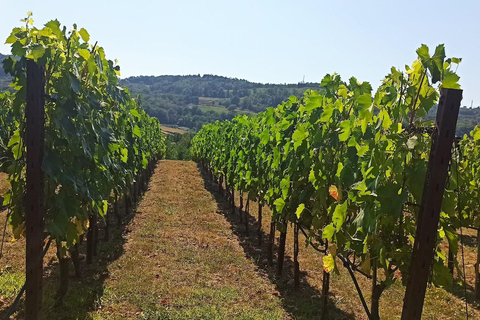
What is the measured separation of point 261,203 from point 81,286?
5.15 meters

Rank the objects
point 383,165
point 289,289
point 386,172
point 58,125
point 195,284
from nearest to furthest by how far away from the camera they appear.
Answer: point 383,165, point 386,172, point 58,125, point 195,284, point 289,289

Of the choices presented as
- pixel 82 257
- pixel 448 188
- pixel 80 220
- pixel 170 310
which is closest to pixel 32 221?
pixel 80 220

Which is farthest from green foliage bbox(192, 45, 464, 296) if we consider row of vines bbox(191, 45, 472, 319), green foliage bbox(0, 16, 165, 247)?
green foliage bbox(0, 16, 165, 247)

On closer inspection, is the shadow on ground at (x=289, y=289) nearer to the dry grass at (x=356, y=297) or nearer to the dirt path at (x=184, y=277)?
the dry grass at (x=356, y=297)

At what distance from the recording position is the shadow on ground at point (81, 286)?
630cm

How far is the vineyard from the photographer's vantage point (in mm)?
3072

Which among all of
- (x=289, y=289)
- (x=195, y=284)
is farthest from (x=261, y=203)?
(x=195, y=284)

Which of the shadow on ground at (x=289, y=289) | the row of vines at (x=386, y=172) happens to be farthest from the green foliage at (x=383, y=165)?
the shadow on ground at (x=289, y=289)

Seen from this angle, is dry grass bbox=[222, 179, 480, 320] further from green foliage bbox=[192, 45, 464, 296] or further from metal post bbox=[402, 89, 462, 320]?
metal post bbox=[402, 89, 462, 320]

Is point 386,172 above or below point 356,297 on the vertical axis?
above

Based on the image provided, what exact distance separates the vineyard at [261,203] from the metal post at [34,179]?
0.01 metres

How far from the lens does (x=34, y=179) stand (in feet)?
10.9

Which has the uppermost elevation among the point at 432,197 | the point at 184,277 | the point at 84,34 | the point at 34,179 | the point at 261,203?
the point at 84,34

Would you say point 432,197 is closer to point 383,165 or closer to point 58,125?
point 383,165
